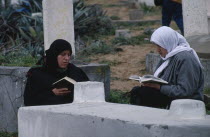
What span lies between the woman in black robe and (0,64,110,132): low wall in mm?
829

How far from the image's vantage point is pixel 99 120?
17.1ft

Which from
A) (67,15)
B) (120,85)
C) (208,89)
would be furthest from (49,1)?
(208,89)

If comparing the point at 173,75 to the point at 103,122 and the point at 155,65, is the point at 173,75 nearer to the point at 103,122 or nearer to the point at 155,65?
the point at 103,122

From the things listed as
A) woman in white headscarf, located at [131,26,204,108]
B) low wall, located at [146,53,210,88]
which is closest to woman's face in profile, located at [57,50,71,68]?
woman in white headscarf, located at [131,26,204,108]

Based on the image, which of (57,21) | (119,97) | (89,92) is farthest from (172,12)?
(89,92)

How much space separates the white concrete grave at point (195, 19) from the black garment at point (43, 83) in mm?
3896

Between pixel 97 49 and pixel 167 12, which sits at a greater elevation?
pixel 167 12

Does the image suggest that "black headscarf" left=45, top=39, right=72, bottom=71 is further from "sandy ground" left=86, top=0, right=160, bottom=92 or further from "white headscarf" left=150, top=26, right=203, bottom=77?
"sandy ground" left=86, top=0, right=160, bottom=92

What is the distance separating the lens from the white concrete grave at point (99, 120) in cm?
471

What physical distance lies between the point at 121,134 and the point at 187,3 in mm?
6248

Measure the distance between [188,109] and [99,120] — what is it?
66 cm

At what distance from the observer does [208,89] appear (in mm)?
9258

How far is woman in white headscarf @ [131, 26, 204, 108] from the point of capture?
673cm

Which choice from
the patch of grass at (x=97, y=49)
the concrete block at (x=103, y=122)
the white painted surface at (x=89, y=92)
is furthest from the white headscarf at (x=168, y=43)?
the patch of grass at (x=97, y=49)
